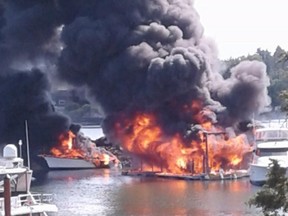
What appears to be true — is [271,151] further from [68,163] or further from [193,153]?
[68,163]

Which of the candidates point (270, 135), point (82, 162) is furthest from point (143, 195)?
point (82, 162)

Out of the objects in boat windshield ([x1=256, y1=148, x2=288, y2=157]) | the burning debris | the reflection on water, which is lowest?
the reflection on water

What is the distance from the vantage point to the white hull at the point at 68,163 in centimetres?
8038

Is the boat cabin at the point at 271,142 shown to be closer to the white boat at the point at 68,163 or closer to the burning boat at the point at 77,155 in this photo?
the burning boat at the point at 77,155

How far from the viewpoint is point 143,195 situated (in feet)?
176

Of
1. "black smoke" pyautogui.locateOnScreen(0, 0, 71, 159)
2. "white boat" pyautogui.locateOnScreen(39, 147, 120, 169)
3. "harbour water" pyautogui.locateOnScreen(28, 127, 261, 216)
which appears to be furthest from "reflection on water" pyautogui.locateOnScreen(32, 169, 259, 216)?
"black smoke" pyautogui.locateOnScreen(0, 0, 71, 159)

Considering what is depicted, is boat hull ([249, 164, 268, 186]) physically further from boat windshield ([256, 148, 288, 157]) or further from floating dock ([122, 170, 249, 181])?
floating dock ([122, 170, 249, 181])

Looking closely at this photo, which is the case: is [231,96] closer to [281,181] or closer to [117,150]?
[117,150]

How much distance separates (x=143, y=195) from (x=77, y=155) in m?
30.4

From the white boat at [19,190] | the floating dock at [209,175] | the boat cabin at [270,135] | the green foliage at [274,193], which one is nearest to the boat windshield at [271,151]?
the boat cabin at [270,135]

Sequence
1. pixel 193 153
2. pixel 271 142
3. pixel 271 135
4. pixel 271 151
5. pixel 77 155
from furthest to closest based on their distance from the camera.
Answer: pixel 77 155 < pixel 193 153 < pixel 271 135 < pixel 271 142 < pixel 271 151

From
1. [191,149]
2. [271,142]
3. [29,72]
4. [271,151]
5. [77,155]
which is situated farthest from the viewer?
[29,72]

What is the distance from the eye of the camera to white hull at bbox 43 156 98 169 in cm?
8038

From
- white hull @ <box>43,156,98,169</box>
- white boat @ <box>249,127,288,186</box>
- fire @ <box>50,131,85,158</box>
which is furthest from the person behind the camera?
fire @ <box>50,131,85,158</box>
